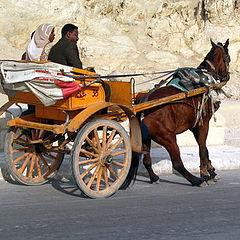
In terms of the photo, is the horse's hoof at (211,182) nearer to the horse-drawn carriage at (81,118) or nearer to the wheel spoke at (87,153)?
the horse-drawn carriage at (81,118)

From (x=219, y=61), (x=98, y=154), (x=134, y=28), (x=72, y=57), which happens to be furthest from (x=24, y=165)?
(x=134, y=28)

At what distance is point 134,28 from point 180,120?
30.5 m

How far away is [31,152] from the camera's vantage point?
666 centimetres

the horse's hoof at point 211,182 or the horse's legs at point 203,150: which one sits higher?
the horse's legs at point 203,150

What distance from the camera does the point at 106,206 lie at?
543cm

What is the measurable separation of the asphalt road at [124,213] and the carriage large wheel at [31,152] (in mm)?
143

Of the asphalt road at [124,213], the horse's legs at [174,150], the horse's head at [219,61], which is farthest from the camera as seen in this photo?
the horse's head at [219,61]

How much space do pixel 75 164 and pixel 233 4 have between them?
3199 centimetres

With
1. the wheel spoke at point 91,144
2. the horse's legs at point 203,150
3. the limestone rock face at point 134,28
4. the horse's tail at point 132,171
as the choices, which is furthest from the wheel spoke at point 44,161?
the limestone rock face at point 134,28

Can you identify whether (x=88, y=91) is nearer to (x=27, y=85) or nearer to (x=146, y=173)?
(x=27, y=85)

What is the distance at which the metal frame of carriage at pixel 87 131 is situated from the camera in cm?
567

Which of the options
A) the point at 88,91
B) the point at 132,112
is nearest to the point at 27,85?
the point at 88,91

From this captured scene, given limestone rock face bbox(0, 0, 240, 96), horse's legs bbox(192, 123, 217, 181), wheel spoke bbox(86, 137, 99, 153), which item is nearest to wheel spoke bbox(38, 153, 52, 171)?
wheel spoke bbox(86, 137, 99, 153)

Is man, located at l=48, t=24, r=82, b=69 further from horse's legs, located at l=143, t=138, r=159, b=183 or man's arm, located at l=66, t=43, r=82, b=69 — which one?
horse's legs, located at l=143, t=138, r=159, b=183
